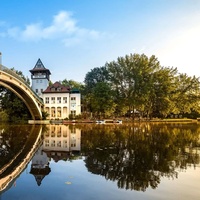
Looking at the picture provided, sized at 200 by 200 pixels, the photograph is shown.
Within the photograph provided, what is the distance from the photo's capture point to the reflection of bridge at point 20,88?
99.9 ft

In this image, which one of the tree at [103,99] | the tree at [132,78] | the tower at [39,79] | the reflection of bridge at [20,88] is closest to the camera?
the reflection of bridge at [20,88]

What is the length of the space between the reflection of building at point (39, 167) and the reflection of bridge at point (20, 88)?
77.3 feet

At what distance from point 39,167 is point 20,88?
97.3 ft

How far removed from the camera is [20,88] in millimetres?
Result: 34844

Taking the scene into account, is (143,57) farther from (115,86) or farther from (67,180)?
(67,180)

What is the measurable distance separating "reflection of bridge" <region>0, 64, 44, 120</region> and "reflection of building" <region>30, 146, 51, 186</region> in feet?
77.3

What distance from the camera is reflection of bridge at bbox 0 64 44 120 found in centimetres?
3045

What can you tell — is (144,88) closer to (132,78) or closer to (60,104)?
(132,78)

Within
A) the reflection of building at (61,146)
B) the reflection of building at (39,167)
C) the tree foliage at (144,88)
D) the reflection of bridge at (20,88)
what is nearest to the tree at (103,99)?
the tree foliage at (144,88)

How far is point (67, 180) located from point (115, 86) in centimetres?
4539

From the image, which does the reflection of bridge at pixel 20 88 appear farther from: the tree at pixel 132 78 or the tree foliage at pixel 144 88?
the tree at pixel 132 78

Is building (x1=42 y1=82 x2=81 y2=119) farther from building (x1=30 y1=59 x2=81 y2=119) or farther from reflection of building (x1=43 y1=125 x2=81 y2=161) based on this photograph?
reflection of building (x1=43 y1=125 x2=81 y2=161)

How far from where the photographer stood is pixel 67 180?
6.08 m

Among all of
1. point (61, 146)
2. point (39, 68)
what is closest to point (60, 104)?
point (39, 68)
